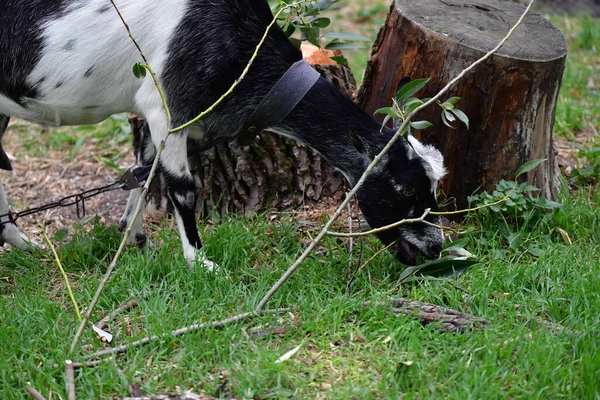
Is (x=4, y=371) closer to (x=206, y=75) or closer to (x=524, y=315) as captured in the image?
(x=206, y=75)

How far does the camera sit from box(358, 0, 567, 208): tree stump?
4.59 metres

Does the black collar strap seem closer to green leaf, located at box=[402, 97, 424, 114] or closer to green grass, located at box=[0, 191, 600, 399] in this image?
green leaf, located at box=[402, 97, 424, 114]

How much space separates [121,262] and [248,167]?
1.16 metres

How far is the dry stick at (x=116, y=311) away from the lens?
3783 mm

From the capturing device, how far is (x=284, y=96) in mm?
4113

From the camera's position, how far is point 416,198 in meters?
4.26

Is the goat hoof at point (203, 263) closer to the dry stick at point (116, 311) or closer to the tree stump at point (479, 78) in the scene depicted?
the dry stick at point (116, 311)

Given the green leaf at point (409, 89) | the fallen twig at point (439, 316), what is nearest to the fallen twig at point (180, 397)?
the fallen twig at point (439, 316)

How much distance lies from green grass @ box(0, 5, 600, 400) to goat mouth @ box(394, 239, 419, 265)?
78mm

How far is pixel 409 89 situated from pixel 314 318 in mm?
1271

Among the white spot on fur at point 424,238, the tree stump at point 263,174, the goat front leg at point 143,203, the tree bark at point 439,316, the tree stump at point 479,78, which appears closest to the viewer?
the tree bark at point 439,316

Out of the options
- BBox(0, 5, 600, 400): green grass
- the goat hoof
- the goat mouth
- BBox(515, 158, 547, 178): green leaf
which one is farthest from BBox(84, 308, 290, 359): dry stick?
BBox(515, 158, 547, 178): green leaf

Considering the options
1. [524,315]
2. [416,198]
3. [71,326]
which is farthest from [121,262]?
[524,315]

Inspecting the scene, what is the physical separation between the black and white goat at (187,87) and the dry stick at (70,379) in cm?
106
